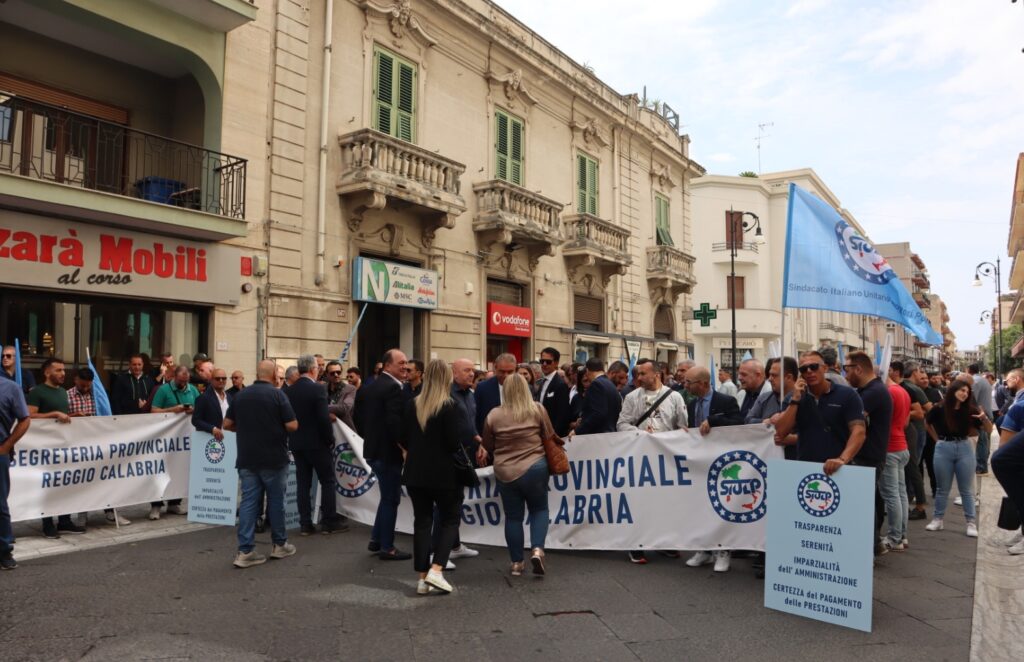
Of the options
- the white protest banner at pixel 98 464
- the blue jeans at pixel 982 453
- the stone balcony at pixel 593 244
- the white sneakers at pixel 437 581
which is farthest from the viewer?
the stone balcony at pixel 593 244

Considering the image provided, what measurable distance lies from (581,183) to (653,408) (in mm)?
15187

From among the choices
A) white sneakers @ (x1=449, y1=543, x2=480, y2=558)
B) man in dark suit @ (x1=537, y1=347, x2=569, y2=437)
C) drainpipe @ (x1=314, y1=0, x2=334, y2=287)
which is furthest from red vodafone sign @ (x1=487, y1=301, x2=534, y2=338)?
white sneakers @ (x1=449, y1=543, x2=480, y2=558)

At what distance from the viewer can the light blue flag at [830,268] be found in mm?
6043

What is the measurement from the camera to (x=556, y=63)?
66.3ft

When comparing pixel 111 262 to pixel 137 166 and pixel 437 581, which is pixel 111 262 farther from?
pixel 437 581

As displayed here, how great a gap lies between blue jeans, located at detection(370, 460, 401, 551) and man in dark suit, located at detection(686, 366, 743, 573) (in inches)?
104

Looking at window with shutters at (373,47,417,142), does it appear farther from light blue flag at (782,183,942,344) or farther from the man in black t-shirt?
the man in black t-shirt

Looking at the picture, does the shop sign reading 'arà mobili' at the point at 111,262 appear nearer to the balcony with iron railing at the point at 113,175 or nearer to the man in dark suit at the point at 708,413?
the balcony with iron railing at the point at 113,175

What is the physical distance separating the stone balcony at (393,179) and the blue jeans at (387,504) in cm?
802

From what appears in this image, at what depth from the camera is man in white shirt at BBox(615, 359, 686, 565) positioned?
22.4ft

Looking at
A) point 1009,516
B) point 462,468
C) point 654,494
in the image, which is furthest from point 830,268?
point 462,468

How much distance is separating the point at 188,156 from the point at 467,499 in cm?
827

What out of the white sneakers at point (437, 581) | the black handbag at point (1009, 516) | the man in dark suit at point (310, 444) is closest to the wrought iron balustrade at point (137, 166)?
the man in dark suit at point (310, 444)

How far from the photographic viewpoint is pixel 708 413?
22.1ft
